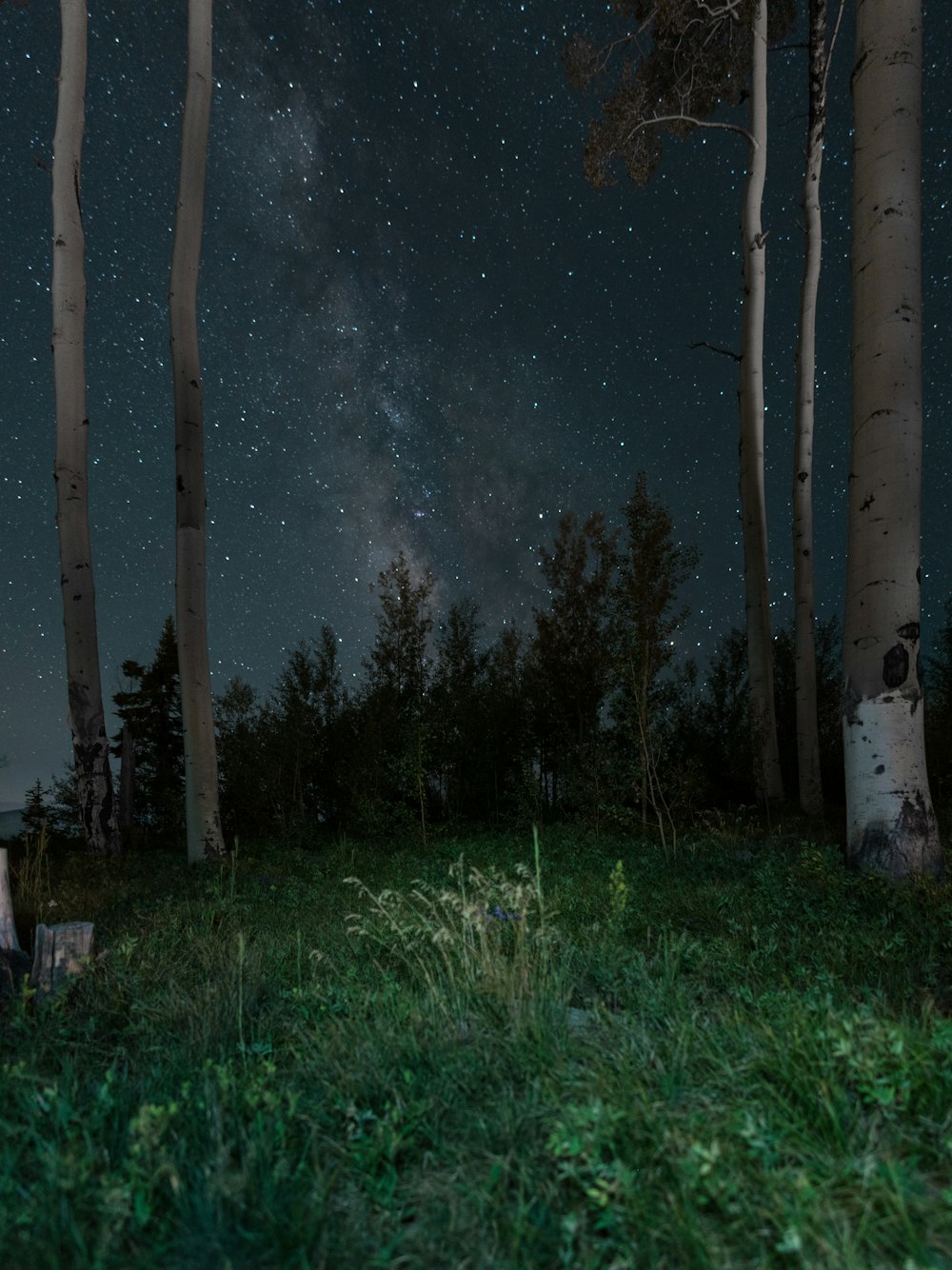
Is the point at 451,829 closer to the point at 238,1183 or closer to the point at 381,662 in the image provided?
the point at 381,662

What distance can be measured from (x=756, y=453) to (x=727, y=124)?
5.93 m

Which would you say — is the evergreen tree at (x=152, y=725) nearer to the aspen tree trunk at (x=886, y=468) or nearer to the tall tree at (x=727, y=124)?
the tall tree at (x=727, y=124)

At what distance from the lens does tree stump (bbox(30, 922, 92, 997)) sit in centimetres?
354

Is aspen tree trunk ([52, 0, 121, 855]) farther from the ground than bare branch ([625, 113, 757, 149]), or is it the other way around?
bare branch ([625, 113, 757, 149])

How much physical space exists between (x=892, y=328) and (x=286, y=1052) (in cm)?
638

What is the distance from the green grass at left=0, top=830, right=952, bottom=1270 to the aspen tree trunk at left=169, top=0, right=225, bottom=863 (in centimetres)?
507

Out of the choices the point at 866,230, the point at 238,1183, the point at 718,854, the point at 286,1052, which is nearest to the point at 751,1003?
the point at 286,1052

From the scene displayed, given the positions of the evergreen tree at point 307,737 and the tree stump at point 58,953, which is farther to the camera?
the evergreen tree at point 307,737

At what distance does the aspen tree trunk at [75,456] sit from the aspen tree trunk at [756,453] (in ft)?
35.0

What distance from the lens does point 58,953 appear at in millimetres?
3578

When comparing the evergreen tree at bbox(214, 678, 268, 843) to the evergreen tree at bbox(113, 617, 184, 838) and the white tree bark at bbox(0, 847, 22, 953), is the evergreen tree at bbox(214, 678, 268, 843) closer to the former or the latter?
the evergreen tree at bbox(113, 617, 184, 838)

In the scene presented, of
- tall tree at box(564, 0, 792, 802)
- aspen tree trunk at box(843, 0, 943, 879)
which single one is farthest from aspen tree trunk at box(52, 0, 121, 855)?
aspen tree trunk at box(843, 0, 943, 879)

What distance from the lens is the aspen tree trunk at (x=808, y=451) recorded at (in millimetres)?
12430

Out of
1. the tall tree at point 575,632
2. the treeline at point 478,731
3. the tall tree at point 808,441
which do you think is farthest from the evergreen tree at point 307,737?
the tall tree at point 808,441
